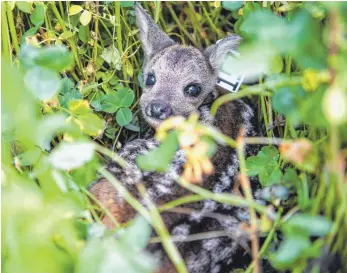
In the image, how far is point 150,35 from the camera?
3783mm

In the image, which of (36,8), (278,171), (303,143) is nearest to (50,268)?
(303,143)

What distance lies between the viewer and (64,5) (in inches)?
142

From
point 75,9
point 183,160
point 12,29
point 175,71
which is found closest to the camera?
point 183,160

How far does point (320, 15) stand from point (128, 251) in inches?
44.1

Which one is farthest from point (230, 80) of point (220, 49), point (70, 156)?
point (70, 156)

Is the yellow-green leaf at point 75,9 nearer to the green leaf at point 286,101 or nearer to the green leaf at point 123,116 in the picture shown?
the green leaf at point 123,116

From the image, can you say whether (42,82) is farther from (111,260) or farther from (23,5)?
(23,5)

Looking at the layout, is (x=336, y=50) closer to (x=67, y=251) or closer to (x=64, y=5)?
(x=67, y=251)

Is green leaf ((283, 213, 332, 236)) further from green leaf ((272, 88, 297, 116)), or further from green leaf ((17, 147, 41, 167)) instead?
green leaf ((17, 147, 41, 167))

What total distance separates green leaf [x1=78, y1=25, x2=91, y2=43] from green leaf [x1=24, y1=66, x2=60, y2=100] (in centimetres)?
163

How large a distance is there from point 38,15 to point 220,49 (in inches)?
46.6

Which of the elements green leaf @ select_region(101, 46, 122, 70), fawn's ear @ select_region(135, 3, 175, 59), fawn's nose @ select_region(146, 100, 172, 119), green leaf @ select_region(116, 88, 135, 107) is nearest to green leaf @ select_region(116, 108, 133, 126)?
green leaf @ select_region(116, 88, 135, 107)

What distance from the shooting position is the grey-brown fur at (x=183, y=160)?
8.27ft

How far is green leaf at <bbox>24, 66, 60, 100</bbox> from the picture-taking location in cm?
186
